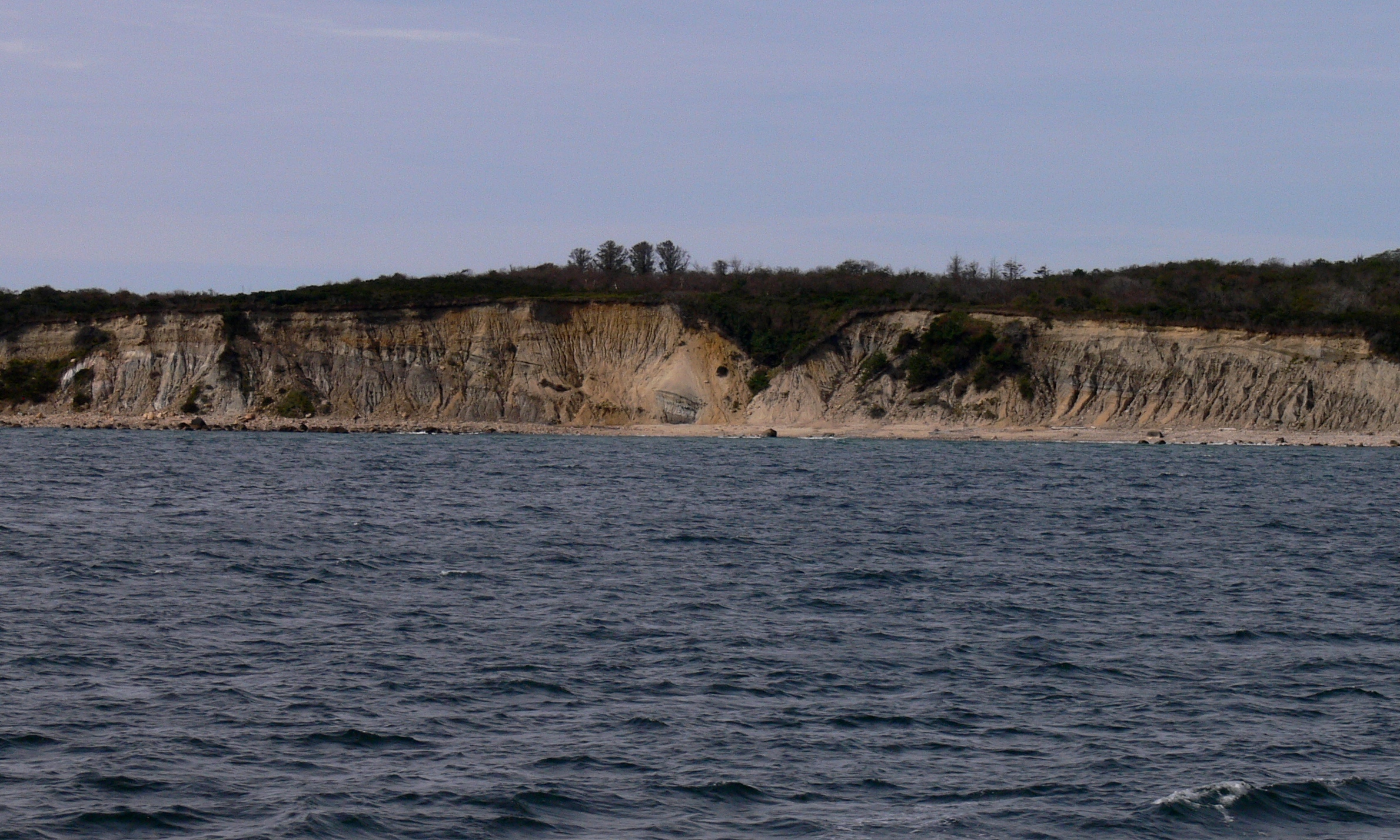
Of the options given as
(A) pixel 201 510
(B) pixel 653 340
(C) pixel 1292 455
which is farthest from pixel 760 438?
(A) pixel 201 510

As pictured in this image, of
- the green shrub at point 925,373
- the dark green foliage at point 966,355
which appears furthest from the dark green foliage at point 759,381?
the green shrub at point 925,373

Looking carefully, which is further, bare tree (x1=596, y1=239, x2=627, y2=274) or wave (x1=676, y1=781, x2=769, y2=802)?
bare tree (x1=596, y1=239, x2=627, y2=274)

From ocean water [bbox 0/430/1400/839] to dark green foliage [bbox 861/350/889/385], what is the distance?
1926 inches

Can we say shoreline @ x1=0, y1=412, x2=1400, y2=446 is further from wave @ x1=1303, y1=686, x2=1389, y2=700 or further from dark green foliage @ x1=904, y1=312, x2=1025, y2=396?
wave @ x1=1303, y1=686, x2=1389, y2=700

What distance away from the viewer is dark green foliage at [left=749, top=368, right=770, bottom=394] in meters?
84.1

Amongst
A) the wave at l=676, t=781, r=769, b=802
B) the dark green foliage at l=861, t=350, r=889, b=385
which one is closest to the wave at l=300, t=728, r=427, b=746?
the wave at l=676, t=781, r=769, b=802

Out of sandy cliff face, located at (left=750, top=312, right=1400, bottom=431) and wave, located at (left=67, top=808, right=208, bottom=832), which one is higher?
sandy cliff face, located at (left=750, top=312, right=1400, bottom=431)

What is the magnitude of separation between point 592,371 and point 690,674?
71199 mm

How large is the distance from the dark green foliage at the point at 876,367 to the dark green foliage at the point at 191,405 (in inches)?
1548

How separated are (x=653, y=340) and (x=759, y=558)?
2436 inches

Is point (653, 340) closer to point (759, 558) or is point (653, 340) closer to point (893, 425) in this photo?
point (893, 425)

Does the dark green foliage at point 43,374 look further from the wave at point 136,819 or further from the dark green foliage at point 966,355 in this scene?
the wave at point 136,819

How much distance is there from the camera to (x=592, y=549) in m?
26.9

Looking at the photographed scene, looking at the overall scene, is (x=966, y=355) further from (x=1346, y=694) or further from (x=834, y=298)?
(x=1346, y=694)
